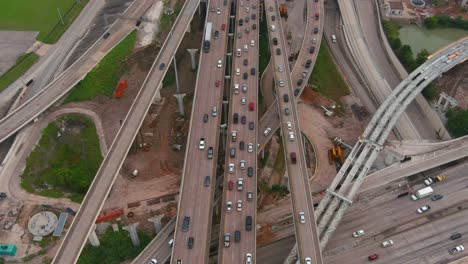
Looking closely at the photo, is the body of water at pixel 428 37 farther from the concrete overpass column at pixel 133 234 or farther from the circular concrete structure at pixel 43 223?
the circular concrete structure at pixel 43 223

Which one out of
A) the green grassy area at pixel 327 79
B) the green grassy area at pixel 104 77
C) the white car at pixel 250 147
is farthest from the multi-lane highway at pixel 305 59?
the green grassy area at pixel 104 77

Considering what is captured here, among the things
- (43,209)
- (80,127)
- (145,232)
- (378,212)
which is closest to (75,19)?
(80,127)

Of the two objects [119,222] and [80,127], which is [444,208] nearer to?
[119,222]

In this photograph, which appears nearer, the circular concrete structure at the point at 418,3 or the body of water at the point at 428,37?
the body of water at the point at 428,37

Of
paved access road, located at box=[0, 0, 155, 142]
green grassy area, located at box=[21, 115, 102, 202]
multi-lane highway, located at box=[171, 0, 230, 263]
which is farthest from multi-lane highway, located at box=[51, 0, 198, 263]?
green grassy area, located at box=[21, 115, 102, 202]

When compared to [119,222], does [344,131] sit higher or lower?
higher

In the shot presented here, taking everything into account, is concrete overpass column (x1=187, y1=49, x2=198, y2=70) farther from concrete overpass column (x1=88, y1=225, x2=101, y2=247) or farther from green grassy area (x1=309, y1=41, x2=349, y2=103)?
concrete overpass column (x1=88, y1=225, x2=101, y2=247)

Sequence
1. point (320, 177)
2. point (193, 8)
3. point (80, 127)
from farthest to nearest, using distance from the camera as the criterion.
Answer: point (193, 8) → point (80, 127) → point (320, 177)
